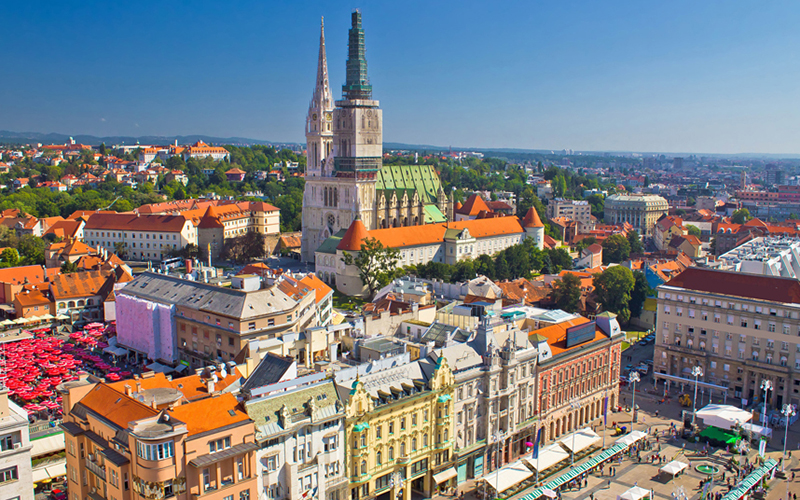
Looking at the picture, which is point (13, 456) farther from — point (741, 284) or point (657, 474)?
point (741, 284)

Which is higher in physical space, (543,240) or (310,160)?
(310,160)

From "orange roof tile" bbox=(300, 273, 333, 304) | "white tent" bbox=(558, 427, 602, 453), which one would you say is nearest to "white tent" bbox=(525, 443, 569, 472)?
"white tent" bbox=(558, 427, 602, 453)

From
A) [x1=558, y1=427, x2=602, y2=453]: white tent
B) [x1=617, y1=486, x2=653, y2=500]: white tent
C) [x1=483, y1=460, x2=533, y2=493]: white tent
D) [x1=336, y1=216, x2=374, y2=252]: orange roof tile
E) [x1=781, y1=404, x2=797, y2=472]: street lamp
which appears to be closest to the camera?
[x1=617, y1=486, x2=653, y2=500]: white tent

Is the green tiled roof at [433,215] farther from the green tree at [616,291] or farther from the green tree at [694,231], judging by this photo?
the green tree at [694,231]

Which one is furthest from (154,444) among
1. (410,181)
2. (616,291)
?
(410,181)

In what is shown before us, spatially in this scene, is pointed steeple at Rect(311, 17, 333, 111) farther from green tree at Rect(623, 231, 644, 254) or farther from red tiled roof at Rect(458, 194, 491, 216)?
green tree at Rect(623, 231, 644, 254)

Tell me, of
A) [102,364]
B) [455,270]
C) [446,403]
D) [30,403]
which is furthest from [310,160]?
[446,403]

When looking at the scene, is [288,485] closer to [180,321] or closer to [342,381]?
[342,381]
